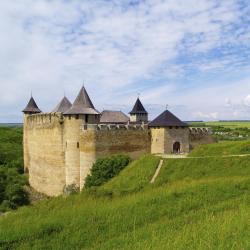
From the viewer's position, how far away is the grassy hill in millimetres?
6766

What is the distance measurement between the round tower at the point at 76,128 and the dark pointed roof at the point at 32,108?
35.1 ft

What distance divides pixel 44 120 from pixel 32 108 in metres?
6.70

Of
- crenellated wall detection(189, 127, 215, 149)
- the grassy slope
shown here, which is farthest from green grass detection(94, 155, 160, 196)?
the grassy slope

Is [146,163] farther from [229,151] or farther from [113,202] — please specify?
[113,202]

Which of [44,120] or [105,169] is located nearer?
[105,169]

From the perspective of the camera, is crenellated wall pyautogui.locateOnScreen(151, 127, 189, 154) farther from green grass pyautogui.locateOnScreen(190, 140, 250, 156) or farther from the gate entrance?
green grass pyautogui.locateOnScreen(190, 140, 250, 156)

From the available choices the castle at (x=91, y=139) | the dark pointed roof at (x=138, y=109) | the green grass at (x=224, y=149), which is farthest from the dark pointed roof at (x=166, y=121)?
the dark pointed roof at (x=138, y=109)

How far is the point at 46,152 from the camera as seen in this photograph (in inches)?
1179

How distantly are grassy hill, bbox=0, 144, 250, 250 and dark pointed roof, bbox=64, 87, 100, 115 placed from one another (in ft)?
41.2

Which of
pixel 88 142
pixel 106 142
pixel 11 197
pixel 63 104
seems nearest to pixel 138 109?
pixel 63 104

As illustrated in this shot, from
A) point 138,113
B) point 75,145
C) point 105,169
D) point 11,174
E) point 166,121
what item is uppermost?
point 138,113

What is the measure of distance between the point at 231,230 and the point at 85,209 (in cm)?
471

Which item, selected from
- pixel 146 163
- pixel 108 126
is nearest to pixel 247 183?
pixel 146 163

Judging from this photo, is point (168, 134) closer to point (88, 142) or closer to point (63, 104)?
point (88, 142)
